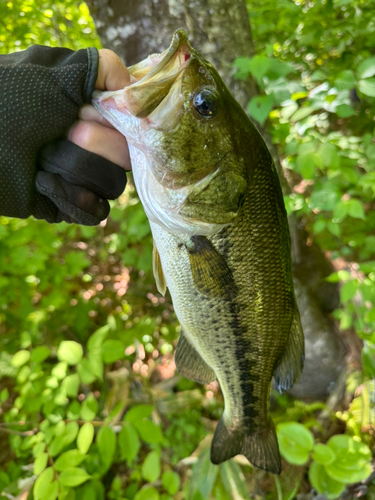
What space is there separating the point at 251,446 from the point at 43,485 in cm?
99

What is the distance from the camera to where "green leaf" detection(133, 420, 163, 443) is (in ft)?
4.41

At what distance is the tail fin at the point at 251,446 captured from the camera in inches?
58.2

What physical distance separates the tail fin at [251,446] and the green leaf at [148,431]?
359 millimetres

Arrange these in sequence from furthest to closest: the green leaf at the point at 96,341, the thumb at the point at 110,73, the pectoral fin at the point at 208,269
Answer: the green leaf at the point at 96,341 → the pectoral fin at the point at 208,269 → the thumb at the point at 110,73

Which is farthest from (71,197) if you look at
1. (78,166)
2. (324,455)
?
(324,455)

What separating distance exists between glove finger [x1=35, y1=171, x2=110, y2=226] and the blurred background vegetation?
763mm

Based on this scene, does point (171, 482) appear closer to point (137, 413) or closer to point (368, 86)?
point (137, 413)

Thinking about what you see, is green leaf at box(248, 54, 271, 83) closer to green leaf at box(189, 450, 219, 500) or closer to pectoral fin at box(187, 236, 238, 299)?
pectoral fin at box(187, 236, 238, 299)

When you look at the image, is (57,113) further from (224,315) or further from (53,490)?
(53,490)

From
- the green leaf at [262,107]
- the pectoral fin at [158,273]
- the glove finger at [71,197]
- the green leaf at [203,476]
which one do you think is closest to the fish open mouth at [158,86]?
the glove finger at [71,197]

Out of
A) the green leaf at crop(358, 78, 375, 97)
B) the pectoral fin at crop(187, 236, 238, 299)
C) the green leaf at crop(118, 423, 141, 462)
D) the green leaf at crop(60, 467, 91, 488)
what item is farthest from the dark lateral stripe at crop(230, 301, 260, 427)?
the green leaf at crop(358, 78, 375, 97)

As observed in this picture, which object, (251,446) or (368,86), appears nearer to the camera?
(368,86)

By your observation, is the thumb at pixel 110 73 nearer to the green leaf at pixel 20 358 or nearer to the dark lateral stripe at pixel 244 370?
the dark lateral stripe at pixel 244 370

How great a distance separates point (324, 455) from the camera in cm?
145
